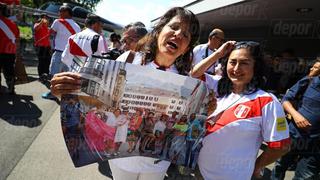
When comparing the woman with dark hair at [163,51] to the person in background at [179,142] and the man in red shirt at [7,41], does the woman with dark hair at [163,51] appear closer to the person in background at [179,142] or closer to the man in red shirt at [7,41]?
the person in background at [179,142]

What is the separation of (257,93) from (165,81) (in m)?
0.67

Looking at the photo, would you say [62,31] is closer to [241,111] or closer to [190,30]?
[190,30]

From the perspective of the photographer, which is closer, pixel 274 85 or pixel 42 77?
pixel 274 85

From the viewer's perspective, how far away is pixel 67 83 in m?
1.54

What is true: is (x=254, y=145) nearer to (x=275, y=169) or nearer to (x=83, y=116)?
(x=83, y=116)

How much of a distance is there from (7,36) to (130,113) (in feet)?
21.0

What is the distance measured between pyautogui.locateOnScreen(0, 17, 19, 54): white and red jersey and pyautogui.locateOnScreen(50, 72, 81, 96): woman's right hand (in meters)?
6.33

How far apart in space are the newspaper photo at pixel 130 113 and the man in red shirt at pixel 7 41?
6092 millimetres

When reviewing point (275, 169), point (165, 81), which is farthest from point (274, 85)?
point (165, 81)

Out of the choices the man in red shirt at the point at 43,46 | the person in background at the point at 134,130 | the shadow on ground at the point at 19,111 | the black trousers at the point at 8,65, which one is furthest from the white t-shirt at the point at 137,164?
the man in red shirt at the point at 43,46

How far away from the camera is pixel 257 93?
203cm

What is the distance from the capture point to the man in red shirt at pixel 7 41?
7.11 m

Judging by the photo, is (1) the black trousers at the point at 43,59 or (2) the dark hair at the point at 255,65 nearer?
(2) the dark hair at the point at 255,65

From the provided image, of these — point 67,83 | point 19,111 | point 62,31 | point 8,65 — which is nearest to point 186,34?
point 67,83
